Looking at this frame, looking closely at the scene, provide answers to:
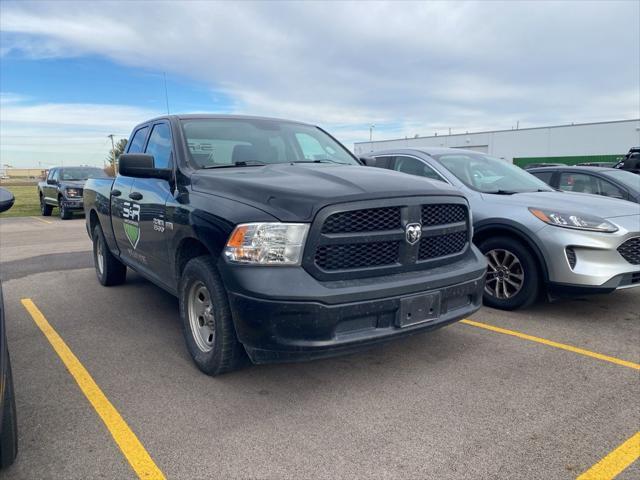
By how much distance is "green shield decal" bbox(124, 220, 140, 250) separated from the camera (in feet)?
14.7

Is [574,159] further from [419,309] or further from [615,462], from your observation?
[615,462]

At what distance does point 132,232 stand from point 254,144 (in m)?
1.55

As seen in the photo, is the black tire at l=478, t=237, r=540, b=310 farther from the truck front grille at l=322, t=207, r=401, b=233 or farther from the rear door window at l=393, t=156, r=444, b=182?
the truck front grille at l=322, t=207, r=401, b=233

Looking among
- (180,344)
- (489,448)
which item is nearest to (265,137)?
(180,344)

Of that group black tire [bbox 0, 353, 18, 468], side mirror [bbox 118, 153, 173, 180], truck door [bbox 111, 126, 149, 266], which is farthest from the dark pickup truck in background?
black tire [bbox 0, 353, 18, 468]

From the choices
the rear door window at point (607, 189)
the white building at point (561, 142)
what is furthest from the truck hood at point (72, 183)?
the white building at point (561, 142)

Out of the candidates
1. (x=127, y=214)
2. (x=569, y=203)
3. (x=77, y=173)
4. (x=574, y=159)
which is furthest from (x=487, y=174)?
(x=574, y=159)

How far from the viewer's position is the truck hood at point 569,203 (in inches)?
183

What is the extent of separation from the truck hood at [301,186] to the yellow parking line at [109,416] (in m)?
1.47

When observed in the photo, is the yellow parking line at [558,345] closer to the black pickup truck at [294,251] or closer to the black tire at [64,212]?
the black pickup truck at [294,251]

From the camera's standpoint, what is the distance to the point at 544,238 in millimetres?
4516

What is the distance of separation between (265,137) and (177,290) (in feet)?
5.13

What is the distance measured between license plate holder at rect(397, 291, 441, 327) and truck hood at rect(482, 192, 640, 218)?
7.60 feet

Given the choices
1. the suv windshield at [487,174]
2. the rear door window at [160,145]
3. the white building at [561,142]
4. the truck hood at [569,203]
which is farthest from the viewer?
the white building at [561,142]
